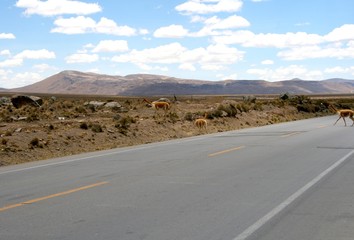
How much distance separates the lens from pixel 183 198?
9.58 metres

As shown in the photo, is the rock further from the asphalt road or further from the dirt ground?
the asphalt road

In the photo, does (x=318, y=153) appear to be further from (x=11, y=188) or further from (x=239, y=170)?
(x=11, y=188)

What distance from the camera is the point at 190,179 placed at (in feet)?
38.9

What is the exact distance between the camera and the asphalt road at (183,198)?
730 centimetres

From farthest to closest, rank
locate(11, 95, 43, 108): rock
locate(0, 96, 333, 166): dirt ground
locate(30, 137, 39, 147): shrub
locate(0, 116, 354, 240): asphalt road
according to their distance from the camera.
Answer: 1. locate(11, 95, 43, 108): rock
2. locate(30, 137, 39, 147): shrub
3. locate(0, 96, 333, 166): dirt ground
4. locate(0, 116, 354, 240): asphalt road

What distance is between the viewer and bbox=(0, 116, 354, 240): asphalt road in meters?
7.30

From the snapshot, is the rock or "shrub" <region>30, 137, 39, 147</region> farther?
the rock

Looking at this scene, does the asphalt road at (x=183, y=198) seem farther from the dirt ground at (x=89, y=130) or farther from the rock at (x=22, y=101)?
the rock at (x=22, y=101)

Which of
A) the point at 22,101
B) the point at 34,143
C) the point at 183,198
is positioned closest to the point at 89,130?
the point at 34,143

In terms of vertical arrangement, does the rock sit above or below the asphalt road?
above

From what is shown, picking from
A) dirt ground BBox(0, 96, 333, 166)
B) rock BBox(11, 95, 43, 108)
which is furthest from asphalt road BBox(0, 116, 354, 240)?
rock BBox(11, 95, 43, 108)

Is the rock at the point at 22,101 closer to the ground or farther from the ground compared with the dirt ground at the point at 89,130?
farther from the ground

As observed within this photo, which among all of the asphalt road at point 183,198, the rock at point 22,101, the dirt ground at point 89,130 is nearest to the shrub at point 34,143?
the dirt ground at point 89,130

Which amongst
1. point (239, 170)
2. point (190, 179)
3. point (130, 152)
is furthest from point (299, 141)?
point (190, 179)
